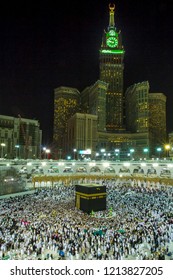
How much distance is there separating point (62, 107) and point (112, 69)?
42.8 metres

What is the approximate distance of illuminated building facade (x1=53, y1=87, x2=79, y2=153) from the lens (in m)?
151

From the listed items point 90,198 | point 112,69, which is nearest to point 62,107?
point 112,69

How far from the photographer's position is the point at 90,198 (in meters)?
Result: 21.2

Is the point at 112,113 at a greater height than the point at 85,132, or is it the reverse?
the point at 112,113

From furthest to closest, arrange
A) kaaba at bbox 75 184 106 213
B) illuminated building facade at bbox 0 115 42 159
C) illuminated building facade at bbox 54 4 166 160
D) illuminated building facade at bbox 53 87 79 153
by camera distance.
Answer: illuminated building facade at bbox 53 87 79 153
illuminated building facade at bbox 54 4 166 160
illuminated building facade at bbox 0 115 42 159
kaaba at bbox 75 184 106 213

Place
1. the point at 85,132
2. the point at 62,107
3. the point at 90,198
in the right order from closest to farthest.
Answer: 1. the point at 90,198
2. the point at 85,132
3. the point at 62,107

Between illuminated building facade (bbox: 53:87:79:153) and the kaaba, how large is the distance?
420ft

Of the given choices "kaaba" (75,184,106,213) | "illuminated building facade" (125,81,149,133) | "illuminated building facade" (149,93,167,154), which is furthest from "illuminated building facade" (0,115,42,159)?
"illuminated building facade" (149,93,167,154)

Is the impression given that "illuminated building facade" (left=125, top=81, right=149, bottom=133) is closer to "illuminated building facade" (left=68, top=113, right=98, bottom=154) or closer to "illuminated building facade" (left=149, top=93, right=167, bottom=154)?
"illuminated building facade" (left=68, top=113, right=98, bottom=154)

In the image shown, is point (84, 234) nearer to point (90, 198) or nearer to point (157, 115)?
point (90, 198)

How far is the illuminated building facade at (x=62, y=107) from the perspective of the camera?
150750 millimetres

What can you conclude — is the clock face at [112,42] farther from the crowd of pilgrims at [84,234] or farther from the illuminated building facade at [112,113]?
the crowd of pilgrims at [84,234]
